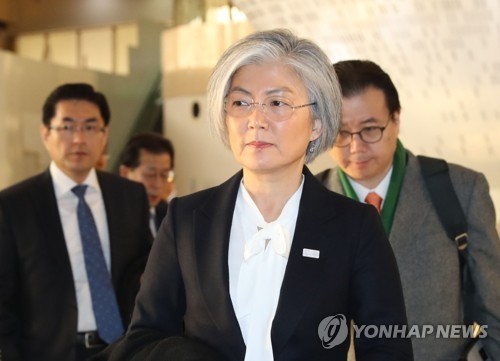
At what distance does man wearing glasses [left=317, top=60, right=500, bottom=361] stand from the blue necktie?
1.13 meters

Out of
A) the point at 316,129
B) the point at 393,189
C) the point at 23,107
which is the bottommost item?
the point at 393,189

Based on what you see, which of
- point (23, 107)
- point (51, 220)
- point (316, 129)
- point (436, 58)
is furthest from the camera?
point (23, 107)

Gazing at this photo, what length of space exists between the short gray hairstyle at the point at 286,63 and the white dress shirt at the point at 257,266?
0.76 ft

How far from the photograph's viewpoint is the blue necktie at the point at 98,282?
9.90 ft

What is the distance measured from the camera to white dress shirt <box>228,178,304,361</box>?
5.63 ft

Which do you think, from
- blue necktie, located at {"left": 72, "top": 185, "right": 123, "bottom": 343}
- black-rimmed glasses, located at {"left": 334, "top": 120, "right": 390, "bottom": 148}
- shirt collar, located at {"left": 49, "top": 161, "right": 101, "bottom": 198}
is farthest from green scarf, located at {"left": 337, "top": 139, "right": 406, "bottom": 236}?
shirt collar, located at {"left": 49, "top": 161, "right": 101, "bottom": 198}

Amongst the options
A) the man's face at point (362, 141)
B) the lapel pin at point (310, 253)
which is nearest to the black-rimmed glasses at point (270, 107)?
the lapel pin at point (310, 253)

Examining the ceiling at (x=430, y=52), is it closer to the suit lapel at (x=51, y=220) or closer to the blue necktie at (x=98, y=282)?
the blue necktie at (x=98, y=282)

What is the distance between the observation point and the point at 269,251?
5.90 ft

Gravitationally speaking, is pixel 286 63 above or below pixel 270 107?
above

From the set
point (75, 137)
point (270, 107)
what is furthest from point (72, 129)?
point (270, 107)

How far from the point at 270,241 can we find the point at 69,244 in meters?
1.58

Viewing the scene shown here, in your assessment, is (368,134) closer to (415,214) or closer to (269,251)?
(415,214)

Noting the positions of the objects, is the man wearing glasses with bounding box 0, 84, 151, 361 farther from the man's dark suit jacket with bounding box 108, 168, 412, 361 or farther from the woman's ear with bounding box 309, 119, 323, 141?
the woman's ear with bounding box 309, 119, 323, 141
